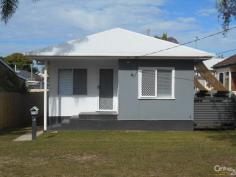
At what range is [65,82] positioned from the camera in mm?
23297

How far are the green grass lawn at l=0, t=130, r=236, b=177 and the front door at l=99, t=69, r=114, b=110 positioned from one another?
3791mm

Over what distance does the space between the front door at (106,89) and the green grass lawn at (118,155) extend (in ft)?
12.4

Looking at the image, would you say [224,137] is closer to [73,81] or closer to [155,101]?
[155,101]

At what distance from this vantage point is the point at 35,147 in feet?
52.2

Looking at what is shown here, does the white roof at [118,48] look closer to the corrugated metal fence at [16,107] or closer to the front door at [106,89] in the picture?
the front door at [106,89]

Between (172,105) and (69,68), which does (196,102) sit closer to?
(172,105)

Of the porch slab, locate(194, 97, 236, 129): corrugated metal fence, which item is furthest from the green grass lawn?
locate(194, 97, 236, 129): corrugated metal fence

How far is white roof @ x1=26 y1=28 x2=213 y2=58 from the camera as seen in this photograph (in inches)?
858

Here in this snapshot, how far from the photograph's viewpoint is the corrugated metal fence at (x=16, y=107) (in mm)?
25316

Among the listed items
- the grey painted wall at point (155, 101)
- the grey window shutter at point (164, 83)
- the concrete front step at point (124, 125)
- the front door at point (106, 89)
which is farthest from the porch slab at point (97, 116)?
the grey window shutter at point (164, 83)

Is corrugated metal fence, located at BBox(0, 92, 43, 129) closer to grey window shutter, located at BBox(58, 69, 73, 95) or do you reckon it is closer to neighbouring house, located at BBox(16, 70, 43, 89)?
grey window shutter, located at BBox(58, 69, 73, 95)

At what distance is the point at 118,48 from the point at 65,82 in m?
2.87

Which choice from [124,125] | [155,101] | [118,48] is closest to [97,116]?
[124,125]

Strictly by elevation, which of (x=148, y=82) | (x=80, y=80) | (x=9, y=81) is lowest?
(x=148, y=82)
